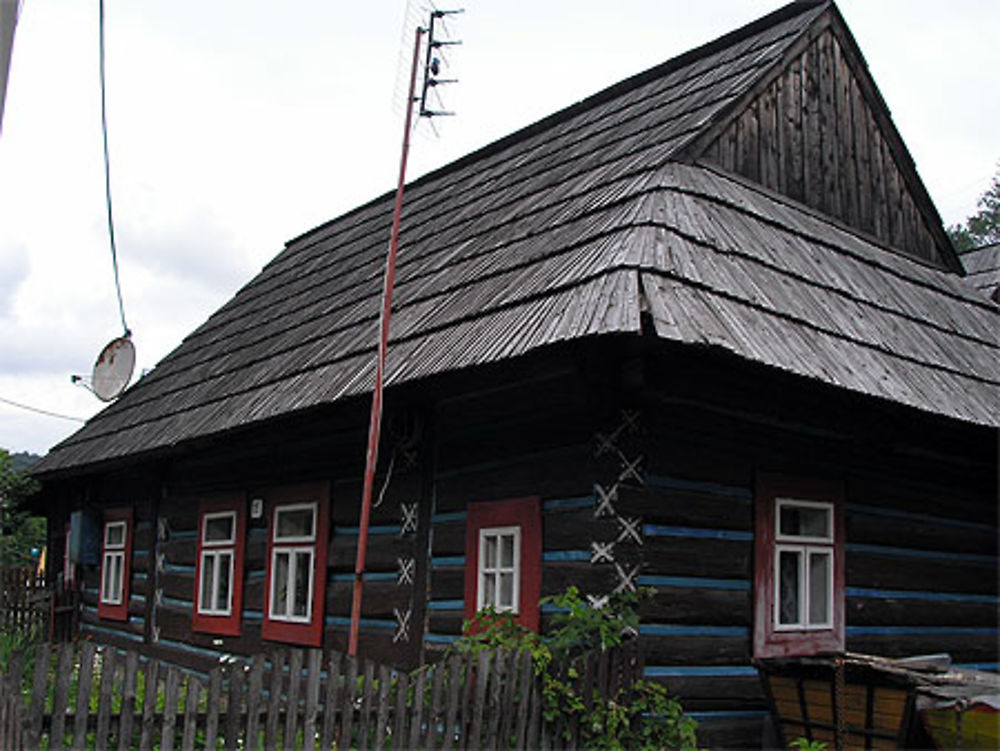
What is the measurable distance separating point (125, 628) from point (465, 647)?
8.09 m

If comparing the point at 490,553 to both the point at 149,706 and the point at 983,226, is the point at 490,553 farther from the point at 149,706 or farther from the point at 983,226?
the point at 983,226

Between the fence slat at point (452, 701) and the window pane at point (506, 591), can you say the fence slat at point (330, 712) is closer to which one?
the fence slat at point (452, 701)

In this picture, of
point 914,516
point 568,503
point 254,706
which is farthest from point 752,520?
point 254,706

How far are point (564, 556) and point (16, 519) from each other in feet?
49.1

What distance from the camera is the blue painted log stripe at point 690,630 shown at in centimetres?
627

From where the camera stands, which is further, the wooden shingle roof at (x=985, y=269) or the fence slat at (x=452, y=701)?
the wooden shingle roof at (x=985, y=269)

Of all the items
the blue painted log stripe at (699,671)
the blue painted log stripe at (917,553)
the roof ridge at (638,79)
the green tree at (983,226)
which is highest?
the green tree at (983,226)

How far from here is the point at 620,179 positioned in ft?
26.6

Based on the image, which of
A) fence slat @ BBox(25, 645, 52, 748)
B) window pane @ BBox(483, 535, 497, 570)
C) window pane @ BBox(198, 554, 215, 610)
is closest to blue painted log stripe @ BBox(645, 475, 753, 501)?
window pane @ BBox(483, 535, 497, 570)

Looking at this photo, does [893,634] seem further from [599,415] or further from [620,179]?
[620,179]

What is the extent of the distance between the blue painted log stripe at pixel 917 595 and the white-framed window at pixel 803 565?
252 mm

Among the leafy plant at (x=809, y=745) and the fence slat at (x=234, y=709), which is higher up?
the fence slat at (x=234, y=709)

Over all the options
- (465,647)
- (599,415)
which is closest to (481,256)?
(599,415)

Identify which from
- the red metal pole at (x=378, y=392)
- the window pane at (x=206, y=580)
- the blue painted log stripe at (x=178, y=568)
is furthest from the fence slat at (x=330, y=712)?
the blue painted log stripe at (x=178, y=568)
